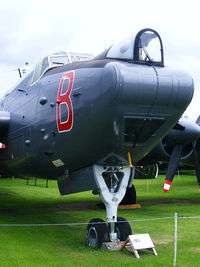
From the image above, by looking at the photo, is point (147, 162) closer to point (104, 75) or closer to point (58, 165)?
point (58, 165)

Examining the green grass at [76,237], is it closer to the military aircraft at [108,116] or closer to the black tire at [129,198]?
the black tire at [129,198]

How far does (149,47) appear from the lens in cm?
770

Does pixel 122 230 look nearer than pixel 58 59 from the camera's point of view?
Yes

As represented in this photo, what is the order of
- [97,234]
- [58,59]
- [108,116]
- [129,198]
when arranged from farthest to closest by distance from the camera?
1. [129,198]
2. [58,59]
3. [97,234]
4. [108,116]

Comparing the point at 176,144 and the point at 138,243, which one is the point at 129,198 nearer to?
the point at 176,144

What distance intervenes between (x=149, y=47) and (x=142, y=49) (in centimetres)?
16

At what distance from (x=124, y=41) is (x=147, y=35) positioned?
45cm

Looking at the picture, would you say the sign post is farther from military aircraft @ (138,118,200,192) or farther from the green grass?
military aircraft @ (138,118,200,192)

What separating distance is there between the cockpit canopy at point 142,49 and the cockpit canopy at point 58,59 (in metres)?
2.21

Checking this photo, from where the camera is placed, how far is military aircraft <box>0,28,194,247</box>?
720cm

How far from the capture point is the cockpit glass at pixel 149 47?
7625 millimetres

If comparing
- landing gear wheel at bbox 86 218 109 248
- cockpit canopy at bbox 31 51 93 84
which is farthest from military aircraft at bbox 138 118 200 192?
landing gear wheel at bbox 86 218 109 248

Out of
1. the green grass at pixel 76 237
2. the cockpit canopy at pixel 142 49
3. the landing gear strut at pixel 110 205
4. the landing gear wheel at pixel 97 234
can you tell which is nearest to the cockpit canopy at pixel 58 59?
the cockpit canopy at pixel 142 49

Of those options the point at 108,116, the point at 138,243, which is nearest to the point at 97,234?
the point at 138,243
